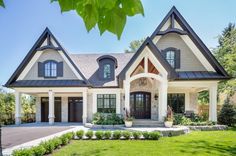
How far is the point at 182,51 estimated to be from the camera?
21469mm

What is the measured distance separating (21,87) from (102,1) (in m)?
22.5

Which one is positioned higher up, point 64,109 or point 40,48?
point 40,48

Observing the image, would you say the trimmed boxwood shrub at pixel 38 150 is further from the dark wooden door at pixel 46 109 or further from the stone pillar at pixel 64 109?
the dark wooden door at pixel 46 109

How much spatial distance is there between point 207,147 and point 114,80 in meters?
13.0

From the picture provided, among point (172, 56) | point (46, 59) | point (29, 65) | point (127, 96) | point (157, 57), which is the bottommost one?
point (127, 96)

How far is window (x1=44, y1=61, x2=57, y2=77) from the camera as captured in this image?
906 inches

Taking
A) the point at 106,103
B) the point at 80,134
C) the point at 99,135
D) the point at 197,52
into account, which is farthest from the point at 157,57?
the point at 80,134

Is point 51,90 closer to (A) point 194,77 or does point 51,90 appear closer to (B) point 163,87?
(B) point 163,87

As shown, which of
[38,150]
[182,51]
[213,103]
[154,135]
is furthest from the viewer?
[182,51]

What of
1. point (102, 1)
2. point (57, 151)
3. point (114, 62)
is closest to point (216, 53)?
point (114, 62)

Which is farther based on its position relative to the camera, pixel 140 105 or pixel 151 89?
pixel 151 89

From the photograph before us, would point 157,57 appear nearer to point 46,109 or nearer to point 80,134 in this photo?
point 80,134

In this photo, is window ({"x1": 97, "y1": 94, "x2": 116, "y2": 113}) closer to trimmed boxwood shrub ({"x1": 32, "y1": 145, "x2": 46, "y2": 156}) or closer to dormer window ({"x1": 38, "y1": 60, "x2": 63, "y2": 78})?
dormer window ({"x1": 38, "y1": 60, "x2": 63, "y2": 78})

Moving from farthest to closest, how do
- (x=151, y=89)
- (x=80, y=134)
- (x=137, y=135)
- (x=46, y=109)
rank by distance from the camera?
1. (x=46, y=109)
2. (x=151, y=89)
3. (x=80, y=134)
4. (x=137, y=135)
